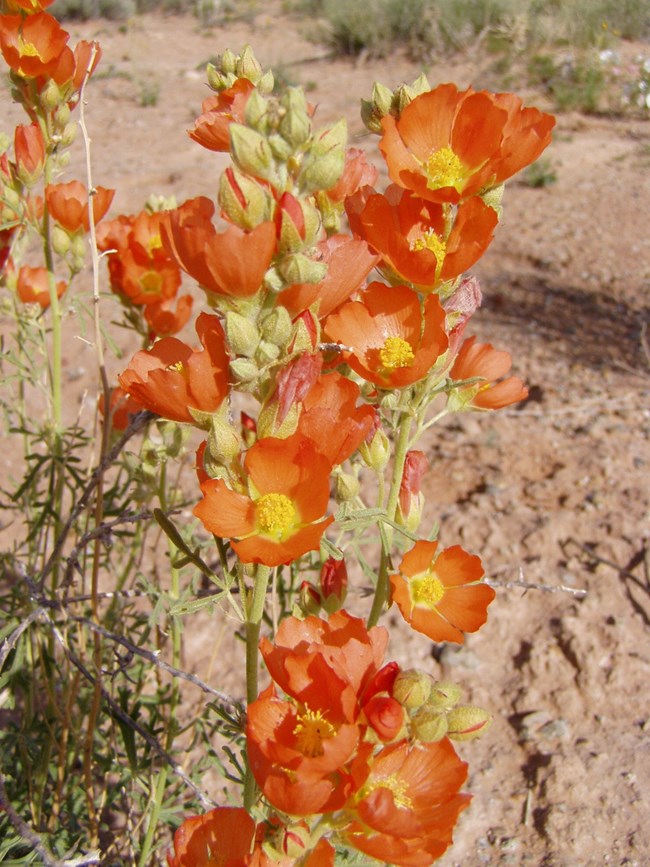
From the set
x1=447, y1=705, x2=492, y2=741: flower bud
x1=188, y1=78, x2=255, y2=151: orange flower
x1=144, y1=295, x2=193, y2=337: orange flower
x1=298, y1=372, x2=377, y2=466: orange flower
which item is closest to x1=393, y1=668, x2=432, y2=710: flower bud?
x1=447, y1=705, x2=492, y2=741: flower bud

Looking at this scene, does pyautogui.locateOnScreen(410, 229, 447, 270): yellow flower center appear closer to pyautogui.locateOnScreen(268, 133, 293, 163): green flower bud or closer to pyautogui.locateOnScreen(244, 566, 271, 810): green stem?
pyautogui.locateOnScreen(268, 133, 293, 163): green flower bud

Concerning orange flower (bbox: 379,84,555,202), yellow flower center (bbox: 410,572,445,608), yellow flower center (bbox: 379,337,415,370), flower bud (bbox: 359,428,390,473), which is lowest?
yellow flower center (bbox: 410,572,445,608)

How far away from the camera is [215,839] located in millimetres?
961

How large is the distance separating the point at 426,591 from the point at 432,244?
49 cm

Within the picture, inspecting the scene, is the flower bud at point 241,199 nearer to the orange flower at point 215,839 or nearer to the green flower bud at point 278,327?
the green flower bud at point 278,327

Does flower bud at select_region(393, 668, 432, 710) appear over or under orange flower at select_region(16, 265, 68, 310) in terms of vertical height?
over

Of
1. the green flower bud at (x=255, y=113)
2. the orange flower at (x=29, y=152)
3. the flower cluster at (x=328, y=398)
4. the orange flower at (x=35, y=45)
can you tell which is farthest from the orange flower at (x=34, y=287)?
the green flower bud at (x=255, y=113)

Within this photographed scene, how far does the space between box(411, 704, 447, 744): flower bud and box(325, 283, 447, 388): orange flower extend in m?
0.40

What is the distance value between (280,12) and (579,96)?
24.9 ft

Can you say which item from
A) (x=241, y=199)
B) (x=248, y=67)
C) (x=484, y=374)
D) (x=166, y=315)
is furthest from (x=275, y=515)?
(x=166, y=315)

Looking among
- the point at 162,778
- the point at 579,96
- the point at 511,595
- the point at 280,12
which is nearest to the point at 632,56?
the point at 579,96

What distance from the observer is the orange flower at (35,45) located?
1521 millimetres

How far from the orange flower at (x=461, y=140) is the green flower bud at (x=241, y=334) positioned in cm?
33

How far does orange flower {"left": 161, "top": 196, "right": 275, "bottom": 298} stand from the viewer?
819 millimetres
